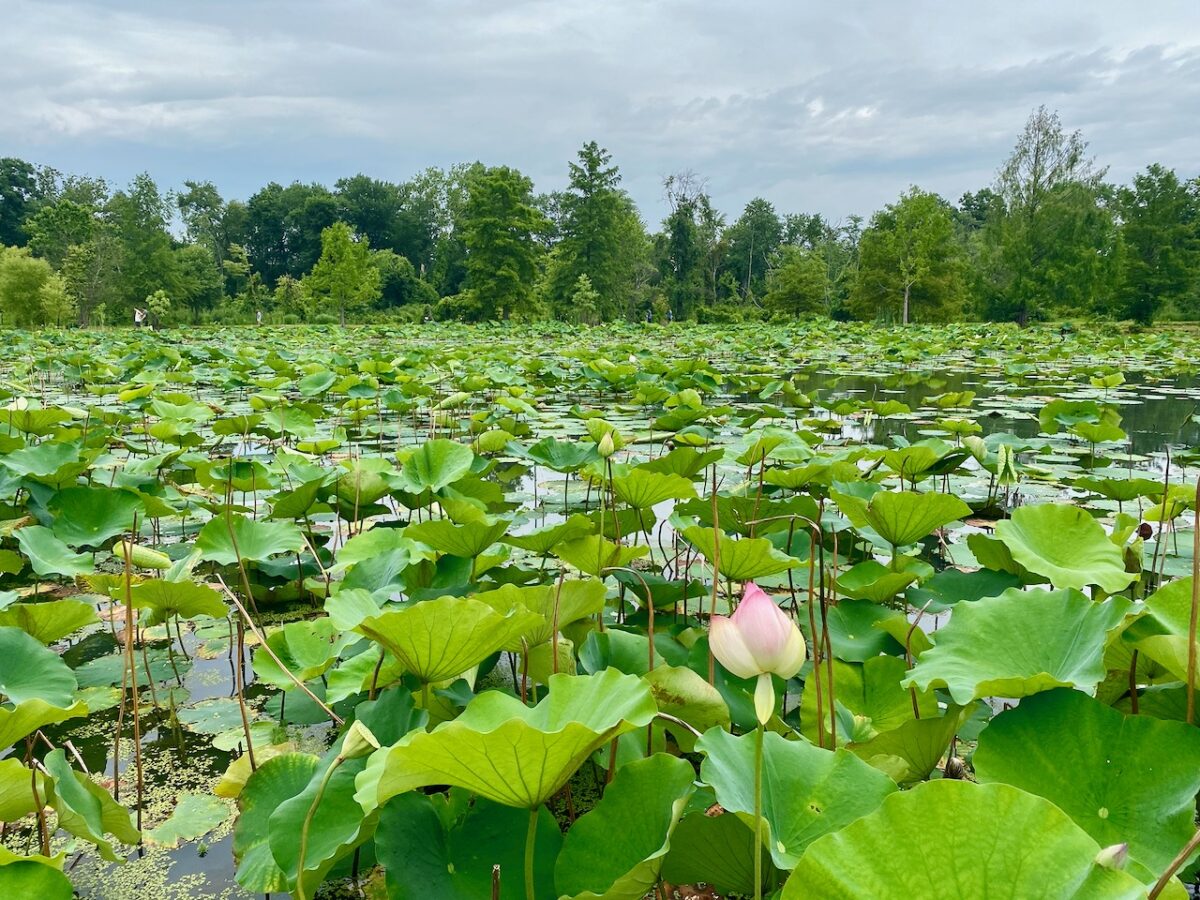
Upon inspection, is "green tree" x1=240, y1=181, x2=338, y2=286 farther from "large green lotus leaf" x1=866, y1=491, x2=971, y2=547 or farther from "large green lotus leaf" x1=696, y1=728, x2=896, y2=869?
"large green lotus leaf" x1=696, y1=728, x2=896, y2=869

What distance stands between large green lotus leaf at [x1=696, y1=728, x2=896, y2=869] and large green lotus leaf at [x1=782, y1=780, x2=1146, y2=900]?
0.16m

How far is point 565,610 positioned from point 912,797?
0.64 m

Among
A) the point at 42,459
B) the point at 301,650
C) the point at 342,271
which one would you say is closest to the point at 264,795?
the point at 301,650

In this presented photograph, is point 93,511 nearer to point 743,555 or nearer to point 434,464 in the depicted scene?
point 434,464

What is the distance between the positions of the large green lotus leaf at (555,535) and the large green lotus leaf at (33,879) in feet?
2.81

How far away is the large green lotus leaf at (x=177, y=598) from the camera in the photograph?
4.41 feet

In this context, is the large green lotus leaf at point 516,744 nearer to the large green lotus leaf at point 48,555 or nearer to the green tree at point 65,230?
the large green lotus leaf at point 48,555

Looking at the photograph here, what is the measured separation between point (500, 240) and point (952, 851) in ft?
84.7

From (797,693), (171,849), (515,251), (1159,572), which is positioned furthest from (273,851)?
(515,251)

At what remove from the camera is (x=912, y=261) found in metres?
23.6

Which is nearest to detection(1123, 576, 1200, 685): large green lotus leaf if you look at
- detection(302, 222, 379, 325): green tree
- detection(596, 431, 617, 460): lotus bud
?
detection(596, 431, 617, 460): lotus bud

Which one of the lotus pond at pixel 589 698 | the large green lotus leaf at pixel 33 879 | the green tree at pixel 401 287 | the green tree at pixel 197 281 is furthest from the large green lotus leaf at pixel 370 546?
the green tree at pixel 401 287

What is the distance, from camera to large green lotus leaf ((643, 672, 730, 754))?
3.31 ft

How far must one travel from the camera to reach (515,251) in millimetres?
25594
